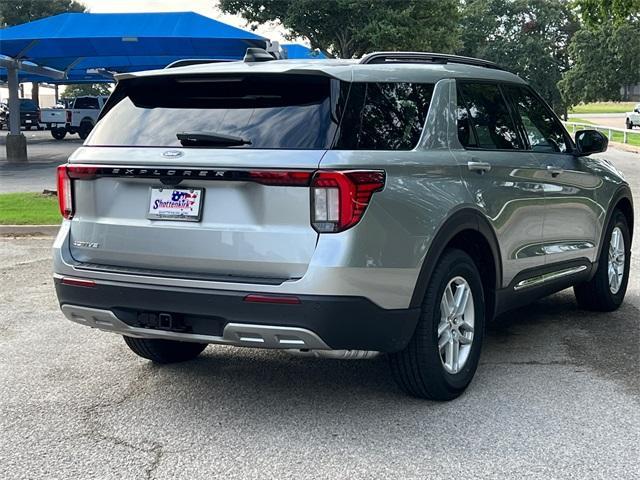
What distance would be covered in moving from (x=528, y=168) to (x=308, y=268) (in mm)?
2095

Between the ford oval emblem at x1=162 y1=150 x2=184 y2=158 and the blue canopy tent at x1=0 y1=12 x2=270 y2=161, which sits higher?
the blue canopy tent at x1=0 y1=12 x2=270 y2=161

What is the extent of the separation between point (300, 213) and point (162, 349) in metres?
1.82

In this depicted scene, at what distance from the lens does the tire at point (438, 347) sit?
4281 millimetres

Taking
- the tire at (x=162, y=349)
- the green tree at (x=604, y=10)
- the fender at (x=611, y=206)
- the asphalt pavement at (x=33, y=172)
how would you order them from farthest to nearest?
the green tree at (x=604, y=10), the asphalt pavement at (x=33, y=172), the fender at (x=611, y=206), the tire at (x=162, y=349)

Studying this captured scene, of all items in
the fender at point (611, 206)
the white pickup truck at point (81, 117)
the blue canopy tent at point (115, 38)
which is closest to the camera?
the fender at point (611, 206)

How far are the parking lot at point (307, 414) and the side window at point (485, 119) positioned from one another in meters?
1.38

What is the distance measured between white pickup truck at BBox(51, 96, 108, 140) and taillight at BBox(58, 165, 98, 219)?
38.2 meters

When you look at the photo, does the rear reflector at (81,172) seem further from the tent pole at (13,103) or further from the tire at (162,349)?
the tent pole at (13,103)

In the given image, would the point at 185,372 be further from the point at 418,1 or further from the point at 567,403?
the point at 418,1

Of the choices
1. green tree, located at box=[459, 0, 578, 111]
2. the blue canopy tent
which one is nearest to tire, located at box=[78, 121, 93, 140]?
the blue canopy tent

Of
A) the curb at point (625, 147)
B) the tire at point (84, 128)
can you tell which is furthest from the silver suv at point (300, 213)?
the tire at point (84, 128)

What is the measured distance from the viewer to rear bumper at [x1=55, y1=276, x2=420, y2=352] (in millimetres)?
3846

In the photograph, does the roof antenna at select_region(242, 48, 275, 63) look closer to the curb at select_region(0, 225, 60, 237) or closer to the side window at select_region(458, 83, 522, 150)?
the side window at select_region(458, 83, 522, 150)

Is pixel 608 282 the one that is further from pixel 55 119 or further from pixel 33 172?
pixel 55 119
